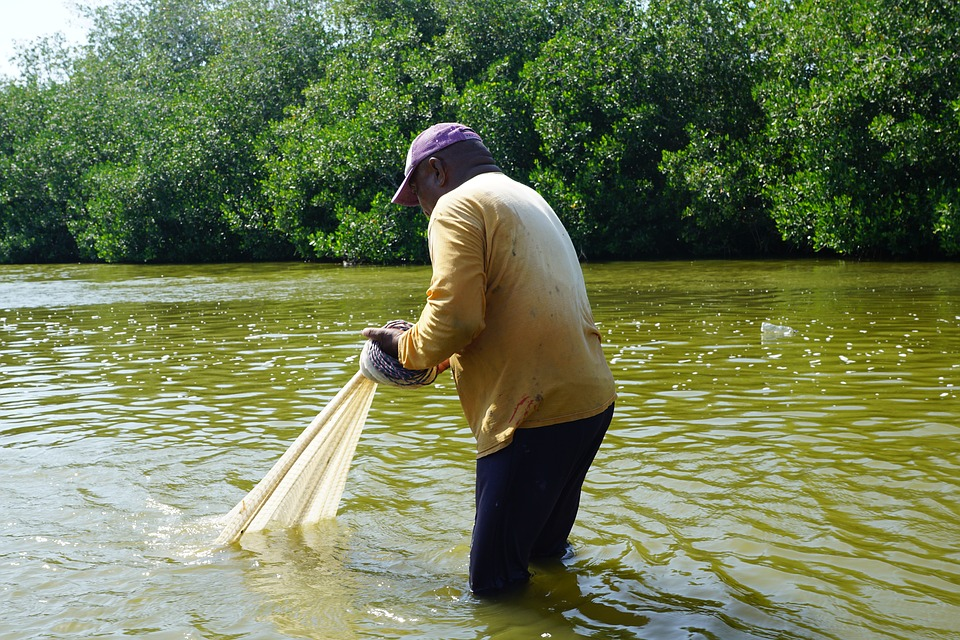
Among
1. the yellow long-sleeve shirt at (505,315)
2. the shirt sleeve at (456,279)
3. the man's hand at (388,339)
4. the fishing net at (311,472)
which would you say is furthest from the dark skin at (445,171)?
the fishing net at (311,472)

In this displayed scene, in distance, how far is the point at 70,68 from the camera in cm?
5612

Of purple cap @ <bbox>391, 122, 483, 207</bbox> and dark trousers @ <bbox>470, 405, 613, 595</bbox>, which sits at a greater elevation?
purple cap @ <bbox>391, 122, 483, 207</bbox>

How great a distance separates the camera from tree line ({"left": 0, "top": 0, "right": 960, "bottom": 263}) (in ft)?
71.1

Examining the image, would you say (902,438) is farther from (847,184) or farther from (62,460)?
(847,184)

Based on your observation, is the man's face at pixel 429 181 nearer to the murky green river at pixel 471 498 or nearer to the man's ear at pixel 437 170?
the man's ear at pixel 437 170

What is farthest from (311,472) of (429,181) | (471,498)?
(429,181)

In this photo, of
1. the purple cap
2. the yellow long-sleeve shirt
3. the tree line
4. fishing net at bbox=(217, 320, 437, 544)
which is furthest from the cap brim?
the tree line

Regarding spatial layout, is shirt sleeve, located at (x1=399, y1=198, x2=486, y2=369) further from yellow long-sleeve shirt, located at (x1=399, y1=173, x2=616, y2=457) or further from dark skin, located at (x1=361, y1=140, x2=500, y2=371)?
dark skin, located at (x1=361, y1=140, x2=500, y2=371)

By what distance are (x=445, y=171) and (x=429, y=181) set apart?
0.08 meters

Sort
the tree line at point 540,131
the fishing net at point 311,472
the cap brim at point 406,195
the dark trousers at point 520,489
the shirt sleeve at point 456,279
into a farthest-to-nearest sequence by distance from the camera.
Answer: the tree line at point 540,131, the fishing net at point 311,472, the cap brim at point 406,195, the dark trousers at point 520,489, the shirt sleeve at point 456,279

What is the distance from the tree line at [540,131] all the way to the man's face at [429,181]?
1917 centimetres

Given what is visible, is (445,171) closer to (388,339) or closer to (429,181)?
(429,181)

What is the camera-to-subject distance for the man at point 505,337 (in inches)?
126

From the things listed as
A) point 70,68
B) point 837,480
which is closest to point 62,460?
point 837,480
